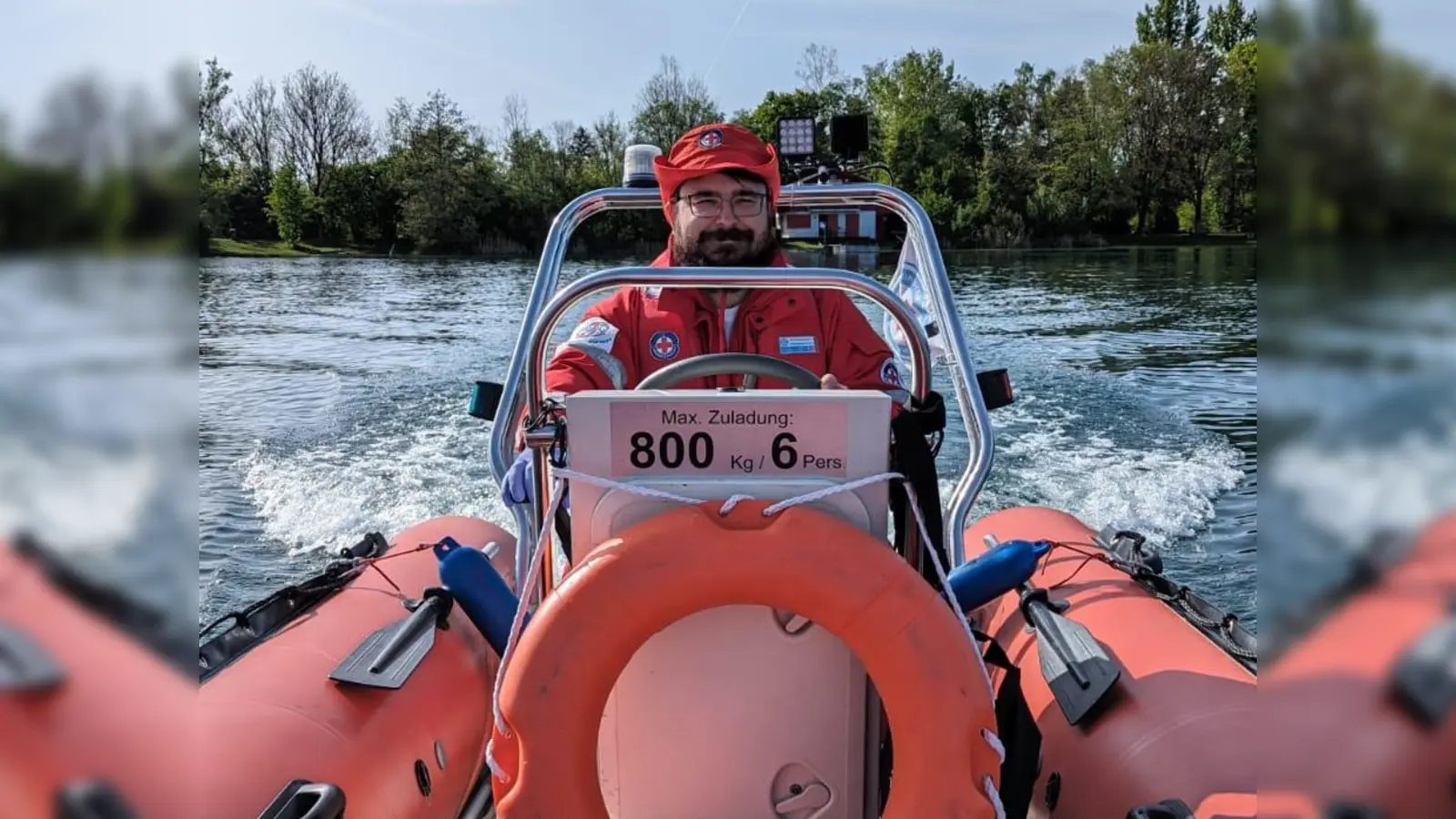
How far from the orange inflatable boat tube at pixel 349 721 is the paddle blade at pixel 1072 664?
1.17m

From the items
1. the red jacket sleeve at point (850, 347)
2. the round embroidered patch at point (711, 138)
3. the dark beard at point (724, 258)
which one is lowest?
the red jacket sleeve at point (850, 347)

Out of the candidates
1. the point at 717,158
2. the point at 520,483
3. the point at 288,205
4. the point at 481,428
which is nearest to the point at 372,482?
the point at 481,428

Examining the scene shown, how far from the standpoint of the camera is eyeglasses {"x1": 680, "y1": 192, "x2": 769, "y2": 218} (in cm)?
223

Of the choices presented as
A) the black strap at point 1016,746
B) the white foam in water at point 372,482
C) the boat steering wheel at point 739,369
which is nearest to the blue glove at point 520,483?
the boat steering wheel at point 739,369

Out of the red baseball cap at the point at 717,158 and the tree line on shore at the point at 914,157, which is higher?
the tree line on shore at the point at 914,157

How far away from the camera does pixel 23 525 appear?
0.45 m

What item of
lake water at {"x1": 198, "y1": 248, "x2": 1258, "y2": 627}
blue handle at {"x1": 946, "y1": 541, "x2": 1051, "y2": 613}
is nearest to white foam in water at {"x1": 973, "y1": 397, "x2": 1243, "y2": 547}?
lake water at {"x1": 198, "y1": 248, "x2": 1258, "y2": 627}

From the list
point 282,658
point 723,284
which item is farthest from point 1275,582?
point 282,658

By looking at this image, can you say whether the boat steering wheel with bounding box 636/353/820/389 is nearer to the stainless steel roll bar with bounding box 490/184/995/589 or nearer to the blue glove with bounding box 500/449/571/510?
the stainless steel roll bar with bounding box 490/184/995/589

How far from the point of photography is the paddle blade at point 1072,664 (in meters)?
1.69

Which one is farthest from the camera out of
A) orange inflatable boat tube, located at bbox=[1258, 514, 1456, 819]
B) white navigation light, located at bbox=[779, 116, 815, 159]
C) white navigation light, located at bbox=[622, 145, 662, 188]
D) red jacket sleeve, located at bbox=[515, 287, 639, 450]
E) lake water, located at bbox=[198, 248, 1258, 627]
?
lake water, located at bbox=[198, 248, 1258, 627]

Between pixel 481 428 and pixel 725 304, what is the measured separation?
131 inches

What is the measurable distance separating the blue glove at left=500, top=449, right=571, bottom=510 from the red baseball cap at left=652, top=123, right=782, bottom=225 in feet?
2.83

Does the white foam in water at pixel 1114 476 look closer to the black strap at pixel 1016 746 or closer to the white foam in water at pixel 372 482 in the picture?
the white foam in water at pixel 372 482
